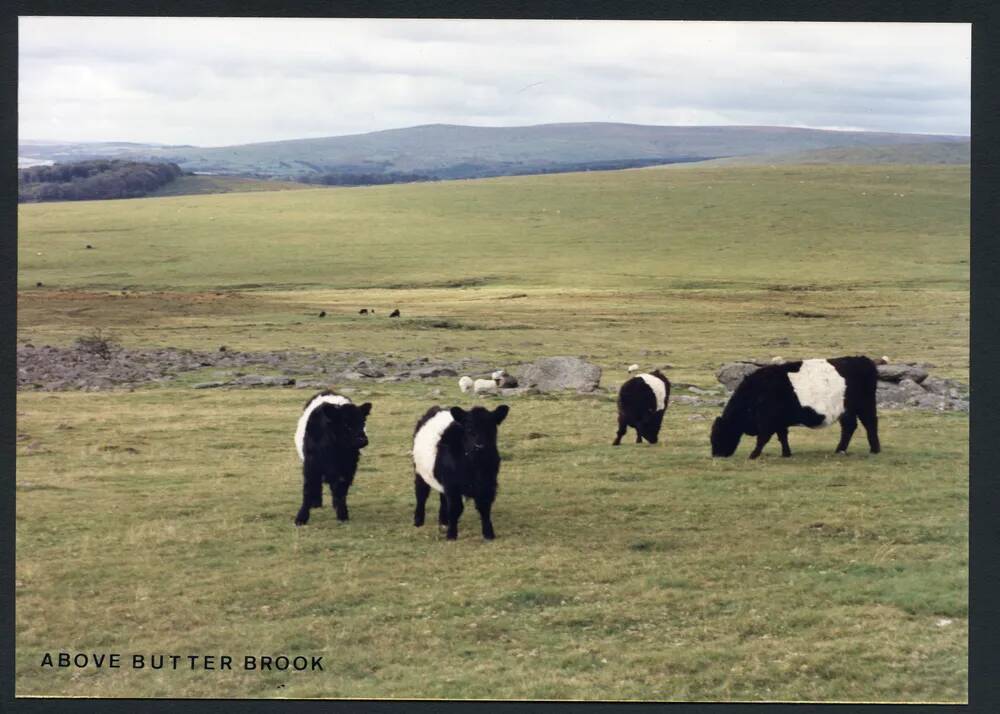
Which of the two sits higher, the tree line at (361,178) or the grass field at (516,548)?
the tree line at (361,178)

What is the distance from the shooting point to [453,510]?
1361cm

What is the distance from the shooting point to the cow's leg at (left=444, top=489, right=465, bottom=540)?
13617 mm

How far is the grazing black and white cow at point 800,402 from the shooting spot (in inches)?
710

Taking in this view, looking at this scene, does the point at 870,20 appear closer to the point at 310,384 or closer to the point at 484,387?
the point at 484,387

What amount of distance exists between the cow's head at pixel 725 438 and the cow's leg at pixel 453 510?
6368 millimetres

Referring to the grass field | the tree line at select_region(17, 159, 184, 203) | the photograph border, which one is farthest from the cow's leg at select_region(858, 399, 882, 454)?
the tree line at select_region(17, 159, 184, 203)

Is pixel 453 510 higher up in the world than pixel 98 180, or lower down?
lower down

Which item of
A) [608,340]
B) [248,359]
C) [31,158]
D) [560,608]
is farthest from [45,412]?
[608,340]

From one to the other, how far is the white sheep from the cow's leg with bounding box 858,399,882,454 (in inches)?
348

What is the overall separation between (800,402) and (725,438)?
139 cm

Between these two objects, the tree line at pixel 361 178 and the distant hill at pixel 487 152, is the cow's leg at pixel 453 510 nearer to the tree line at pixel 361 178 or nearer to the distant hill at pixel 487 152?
the distant hill at pixel 487 152

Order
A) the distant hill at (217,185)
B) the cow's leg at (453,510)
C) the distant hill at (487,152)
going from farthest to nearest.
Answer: the distant hill at (217,185), the distant hill at (487,152), the cow's leg at (453,510)

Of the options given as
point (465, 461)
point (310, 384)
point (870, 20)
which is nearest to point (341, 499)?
point (465, 461)

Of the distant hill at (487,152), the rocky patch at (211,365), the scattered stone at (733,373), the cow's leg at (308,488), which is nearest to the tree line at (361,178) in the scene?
the distant hill at (487,152)
